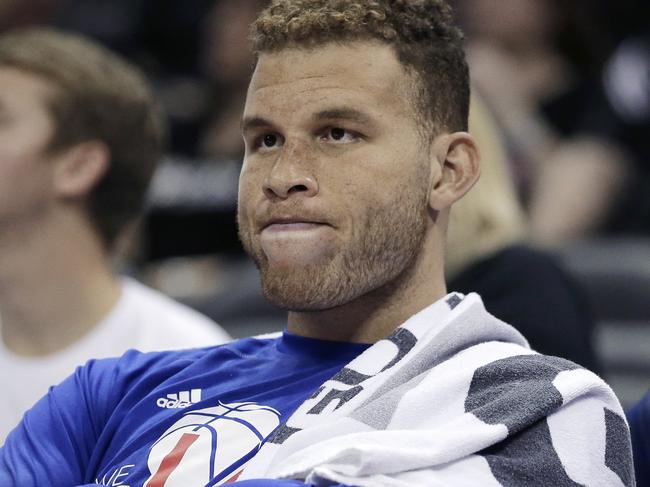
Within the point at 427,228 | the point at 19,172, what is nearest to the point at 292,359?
the point at 427,228

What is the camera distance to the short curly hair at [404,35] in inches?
78.2

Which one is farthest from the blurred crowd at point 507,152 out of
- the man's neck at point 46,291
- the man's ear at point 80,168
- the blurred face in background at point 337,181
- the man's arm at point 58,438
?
the man's arm at point 58,438

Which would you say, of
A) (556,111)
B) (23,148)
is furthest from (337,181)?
(556,111)

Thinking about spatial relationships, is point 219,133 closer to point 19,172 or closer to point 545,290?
point 19,172

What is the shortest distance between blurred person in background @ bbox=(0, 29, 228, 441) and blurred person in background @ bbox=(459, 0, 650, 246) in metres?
1.68

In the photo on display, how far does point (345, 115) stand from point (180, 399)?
546 millimetres

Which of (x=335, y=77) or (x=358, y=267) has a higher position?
(x=335, y=77)

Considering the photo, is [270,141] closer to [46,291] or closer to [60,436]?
[60,436]

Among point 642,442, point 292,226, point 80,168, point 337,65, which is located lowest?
point 642,442

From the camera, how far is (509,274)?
2955mm

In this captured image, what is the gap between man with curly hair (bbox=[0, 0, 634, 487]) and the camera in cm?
170

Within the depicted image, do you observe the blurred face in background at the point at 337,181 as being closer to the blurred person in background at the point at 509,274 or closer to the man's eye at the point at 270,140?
the man's eye at the point at 270,140

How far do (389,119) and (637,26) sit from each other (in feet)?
11.6

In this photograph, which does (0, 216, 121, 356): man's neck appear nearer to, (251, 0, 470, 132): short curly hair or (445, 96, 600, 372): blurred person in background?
(445, 96, 600, 372): blurred person in background
